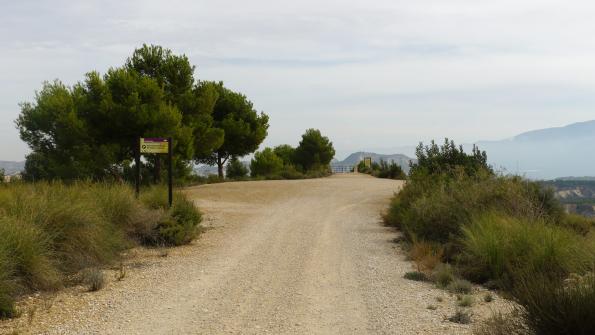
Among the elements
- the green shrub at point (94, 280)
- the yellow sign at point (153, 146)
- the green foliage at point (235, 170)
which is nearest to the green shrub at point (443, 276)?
the green shrub at point (94, 280)

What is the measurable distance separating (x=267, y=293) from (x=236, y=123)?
→ 36.2 m

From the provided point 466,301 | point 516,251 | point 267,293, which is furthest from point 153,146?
point 466,301

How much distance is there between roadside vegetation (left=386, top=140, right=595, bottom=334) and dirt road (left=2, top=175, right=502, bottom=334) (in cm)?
89

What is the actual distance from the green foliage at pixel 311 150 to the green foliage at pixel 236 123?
19899 millimetres

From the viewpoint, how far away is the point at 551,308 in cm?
534

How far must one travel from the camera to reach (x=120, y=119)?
25625mm

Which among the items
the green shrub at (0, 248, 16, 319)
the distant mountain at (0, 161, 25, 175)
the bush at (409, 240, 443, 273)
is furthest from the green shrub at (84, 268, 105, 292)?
the distant mountain at (0, 161, 25, 175)

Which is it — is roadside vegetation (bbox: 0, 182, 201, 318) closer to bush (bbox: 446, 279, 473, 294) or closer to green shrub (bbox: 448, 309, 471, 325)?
green shrub (bbox: 448, 309, 471, 325)

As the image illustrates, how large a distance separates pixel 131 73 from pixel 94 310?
22.5 metres

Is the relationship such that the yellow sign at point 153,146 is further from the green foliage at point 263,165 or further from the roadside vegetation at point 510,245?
the green foliage at point 263,165

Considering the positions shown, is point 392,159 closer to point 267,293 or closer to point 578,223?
point 578,223

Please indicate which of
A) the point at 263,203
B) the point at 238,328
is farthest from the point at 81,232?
the point at 263,203

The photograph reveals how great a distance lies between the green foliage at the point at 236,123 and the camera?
44281mm

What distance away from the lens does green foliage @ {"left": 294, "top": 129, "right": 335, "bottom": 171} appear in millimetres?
66688
